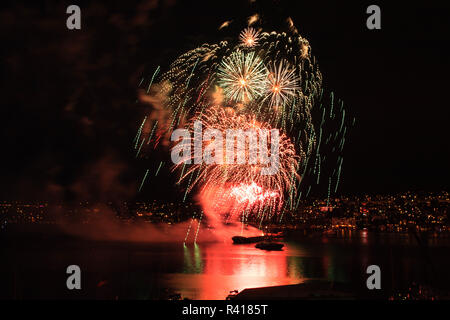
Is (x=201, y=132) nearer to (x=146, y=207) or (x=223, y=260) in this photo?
(x=223, y=260)

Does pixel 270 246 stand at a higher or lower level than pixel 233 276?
lower

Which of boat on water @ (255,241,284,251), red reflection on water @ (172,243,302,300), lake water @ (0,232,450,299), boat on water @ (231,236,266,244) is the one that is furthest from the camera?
boat on water @ (231,236,266,244)

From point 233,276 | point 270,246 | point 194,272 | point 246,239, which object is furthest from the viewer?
point 246,239

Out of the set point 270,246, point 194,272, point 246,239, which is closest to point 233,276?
point 194,272

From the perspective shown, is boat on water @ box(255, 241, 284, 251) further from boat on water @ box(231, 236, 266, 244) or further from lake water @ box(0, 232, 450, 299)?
boat on water @ box(231, 236, 266, 244)

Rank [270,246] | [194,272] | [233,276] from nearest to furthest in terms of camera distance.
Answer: [233,276] → [194,272] → [270,246]

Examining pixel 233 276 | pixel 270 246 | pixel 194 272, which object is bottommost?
pixel 270 246

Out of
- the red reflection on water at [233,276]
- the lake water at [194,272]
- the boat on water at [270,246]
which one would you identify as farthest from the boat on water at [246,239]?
the red reflection on water at [233,276]

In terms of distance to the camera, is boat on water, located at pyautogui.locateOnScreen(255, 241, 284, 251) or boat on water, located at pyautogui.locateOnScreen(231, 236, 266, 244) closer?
boat on water, located at pyautogui.locateOnScreen(255, 241, 284, 251)

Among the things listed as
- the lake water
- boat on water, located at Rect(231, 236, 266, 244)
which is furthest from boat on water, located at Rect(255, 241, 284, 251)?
boat on water, located at Rect(231, 236, 266, 244)

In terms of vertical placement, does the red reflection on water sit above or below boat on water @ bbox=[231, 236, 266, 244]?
above

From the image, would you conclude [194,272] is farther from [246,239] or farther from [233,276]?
[246,239]
